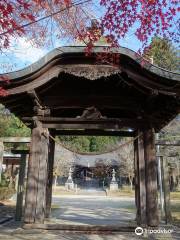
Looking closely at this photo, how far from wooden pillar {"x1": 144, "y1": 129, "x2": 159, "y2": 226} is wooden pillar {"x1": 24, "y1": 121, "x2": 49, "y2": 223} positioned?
2.61 metres

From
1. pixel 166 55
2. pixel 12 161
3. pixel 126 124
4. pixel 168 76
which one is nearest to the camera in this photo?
pixel 168 76

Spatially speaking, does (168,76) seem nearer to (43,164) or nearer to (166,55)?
(43,164)

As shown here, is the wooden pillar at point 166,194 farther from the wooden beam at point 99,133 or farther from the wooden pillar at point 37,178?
the wooden pillar at point 37,178

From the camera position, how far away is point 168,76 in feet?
21.6

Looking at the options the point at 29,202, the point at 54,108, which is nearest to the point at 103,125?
the point at 54,108

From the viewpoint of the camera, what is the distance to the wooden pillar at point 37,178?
23.2ft

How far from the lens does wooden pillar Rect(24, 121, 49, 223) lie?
7.06 m

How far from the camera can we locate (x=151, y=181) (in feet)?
23.7

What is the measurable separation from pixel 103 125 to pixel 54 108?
4.66ft

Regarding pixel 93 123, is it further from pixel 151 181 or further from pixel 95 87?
pixel 151 181

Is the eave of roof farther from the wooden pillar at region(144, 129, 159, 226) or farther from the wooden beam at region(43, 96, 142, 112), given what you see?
the wooden pillar at region(144, 129, 159, 226)

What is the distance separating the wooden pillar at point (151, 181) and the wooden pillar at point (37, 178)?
261 centimetres

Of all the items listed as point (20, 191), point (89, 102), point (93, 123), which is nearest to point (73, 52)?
point (89, 102)

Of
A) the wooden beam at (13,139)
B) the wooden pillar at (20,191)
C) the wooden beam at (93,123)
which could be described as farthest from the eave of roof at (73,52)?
the wooden pillar at (20,191)
